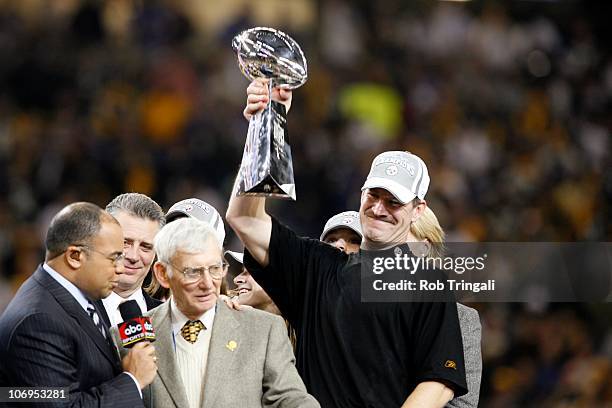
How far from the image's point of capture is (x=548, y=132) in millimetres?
9734

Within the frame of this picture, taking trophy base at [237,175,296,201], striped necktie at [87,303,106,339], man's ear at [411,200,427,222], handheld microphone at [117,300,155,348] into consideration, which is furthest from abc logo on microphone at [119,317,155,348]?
man's ear at [411,200,427,222]

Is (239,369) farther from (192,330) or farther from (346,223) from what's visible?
(346,223)

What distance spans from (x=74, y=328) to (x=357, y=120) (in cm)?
660

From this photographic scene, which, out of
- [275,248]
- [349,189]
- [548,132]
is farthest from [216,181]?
[275,248]

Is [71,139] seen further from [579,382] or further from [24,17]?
[579,382]

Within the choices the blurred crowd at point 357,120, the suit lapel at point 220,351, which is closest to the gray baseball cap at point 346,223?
the suit lapel at point 220,351

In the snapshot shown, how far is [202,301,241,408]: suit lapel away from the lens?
2.81 metres

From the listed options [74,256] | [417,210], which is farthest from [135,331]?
[417,210]

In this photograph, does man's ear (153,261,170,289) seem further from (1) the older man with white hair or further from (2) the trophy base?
(2) the trophy base

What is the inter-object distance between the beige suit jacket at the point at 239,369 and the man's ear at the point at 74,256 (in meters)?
0.27

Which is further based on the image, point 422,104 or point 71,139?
point 422,104

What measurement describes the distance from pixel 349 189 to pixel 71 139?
1.99m

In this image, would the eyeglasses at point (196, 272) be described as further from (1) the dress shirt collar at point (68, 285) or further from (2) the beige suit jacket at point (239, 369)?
(1) the dress shirt collar at point (68, 285)

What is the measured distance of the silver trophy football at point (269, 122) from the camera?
2891mm
